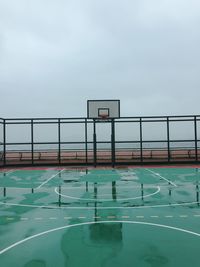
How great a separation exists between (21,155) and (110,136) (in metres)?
8.52

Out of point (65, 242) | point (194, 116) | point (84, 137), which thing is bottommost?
point (65, 242)

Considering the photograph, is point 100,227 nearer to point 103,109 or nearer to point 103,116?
point 103,116

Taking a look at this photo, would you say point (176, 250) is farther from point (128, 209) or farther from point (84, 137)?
point (84, 137)

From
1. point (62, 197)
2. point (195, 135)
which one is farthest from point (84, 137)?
point (62, 197)

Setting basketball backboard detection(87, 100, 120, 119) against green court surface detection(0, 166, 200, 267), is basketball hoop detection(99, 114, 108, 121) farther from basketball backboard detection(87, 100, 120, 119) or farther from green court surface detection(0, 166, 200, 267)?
green court surface detection(0, 166, 200, 267)

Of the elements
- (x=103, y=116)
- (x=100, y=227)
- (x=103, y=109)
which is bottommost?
(x=100, y=227)

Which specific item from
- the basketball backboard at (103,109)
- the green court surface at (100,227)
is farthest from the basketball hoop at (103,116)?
the green court surface at (100,227)

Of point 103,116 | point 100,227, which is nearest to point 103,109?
point 103,116

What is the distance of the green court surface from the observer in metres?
4.08

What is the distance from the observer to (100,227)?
5574 mm

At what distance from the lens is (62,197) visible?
8.44 meters

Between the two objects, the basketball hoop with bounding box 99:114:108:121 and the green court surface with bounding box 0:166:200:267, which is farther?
the basketball hoop with bounding box 99:114:108:121

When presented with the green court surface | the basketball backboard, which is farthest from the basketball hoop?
the green court surface

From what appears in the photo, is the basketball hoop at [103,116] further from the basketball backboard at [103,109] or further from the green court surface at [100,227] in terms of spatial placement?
the green court surface at [100,227]
